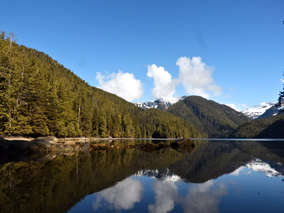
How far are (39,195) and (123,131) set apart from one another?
109263 mm

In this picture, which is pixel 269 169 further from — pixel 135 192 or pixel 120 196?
pixel 120 196

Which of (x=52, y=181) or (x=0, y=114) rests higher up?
(x=0, y=114)

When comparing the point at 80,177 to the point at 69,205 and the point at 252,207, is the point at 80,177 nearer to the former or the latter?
the point at 69,205

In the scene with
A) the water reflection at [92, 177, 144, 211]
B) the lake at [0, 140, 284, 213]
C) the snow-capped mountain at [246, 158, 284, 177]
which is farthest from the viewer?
the snow-capped mountain at [246, 158, 284, 177]

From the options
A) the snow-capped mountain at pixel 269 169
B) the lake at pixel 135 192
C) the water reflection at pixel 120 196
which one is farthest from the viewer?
the snow-capped mountain at pixel 269 169

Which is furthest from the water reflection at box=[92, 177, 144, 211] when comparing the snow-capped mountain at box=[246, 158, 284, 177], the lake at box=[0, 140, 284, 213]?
the snow-capped mountain at box=[246, 158, 284, 177]

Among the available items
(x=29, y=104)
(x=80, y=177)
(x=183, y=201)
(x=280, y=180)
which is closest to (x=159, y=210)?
(x=183, y=201)

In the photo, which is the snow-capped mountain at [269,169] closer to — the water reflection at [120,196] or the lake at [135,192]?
the lake at [135,192]

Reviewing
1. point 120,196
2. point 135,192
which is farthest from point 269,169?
point 120,196

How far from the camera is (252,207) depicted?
8578mm

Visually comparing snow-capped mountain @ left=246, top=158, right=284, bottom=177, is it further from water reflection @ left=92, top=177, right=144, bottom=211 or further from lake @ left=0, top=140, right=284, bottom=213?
water reflection @ left=92, top=177, right=144, bottom=211

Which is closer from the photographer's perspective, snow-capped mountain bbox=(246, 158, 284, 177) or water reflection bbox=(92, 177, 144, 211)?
water reflection bbox=(92, 177, 144, 211)

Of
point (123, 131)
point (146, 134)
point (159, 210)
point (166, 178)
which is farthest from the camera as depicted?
point (146, 134)

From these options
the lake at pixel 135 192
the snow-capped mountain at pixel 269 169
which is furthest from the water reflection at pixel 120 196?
the snow-capped mountain at pixel 269 169
